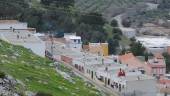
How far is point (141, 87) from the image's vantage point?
42.8m

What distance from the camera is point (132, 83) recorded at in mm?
42188

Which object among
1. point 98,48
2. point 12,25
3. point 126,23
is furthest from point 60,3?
point 126,23

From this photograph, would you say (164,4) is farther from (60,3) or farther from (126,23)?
(60,3)

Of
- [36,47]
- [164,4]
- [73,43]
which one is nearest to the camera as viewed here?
[36,47]

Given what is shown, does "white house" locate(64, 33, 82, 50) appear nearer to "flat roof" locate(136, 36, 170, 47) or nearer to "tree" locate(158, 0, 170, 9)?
"flat roof" locate(136, 36, 170, 47)

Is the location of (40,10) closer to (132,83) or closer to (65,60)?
(65,60)

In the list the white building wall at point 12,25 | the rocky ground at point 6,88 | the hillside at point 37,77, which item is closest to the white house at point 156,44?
the white building wall at point 12,25

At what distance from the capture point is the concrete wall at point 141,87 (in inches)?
1665

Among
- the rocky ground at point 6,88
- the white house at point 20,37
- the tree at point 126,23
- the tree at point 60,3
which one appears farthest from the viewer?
the tree at point 126,23

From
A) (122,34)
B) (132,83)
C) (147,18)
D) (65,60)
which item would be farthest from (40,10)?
(147,18)

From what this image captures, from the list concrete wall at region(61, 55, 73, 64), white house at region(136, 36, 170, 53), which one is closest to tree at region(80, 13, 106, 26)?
white house at region(136, 36, 170, 53)

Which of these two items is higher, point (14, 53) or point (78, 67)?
point (14, 53)

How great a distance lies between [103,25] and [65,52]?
70.9 feet

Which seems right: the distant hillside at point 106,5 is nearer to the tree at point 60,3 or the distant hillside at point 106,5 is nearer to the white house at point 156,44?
the white house at point 156,44
